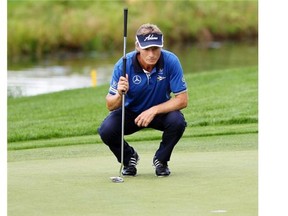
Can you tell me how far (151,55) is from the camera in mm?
7875

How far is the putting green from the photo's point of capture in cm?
650

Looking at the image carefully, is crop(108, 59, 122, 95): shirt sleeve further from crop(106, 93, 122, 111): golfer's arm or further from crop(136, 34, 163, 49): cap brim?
crop(136, 34, 163, 49): cap brim

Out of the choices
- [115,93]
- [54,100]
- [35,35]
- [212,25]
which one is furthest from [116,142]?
[212,25]

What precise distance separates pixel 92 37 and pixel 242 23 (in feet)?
39.9

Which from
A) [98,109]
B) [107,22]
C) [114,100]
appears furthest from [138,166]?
[107,22]

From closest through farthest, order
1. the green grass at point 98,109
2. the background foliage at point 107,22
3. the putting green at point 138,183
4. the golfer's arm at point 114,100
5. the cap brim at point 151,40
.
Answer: the putting green at point 138,183 → the cap brim at point 151,40 → the golfer's arm at point 114,100 → the green grass at point 98,109 → the background foliage at point 107,22

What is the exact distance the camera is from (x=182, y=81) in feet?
26.3

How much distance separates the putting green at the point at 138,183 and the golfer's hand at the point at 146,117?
450 mm

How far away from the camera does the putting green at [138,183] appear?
6.50 m

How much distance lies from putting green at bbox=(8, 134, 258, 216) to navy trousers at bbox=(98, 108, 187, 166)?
0.20 m

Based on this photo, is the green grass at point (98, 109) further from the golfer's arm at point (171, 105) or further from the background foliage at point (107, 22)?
the background foliage at point (107, 22)

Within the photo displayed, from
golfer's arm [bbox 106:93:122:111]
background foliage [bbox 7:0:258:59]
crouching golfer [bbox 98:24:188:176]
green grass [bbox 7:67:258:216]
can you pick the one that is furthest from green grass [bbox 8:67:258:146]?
background foliage [bbox 7:0:258:59]

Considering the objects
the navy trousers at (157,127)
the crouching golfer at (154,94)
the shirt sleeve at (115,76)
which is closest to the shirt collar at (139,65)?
the crouching golfer at (154,94)
